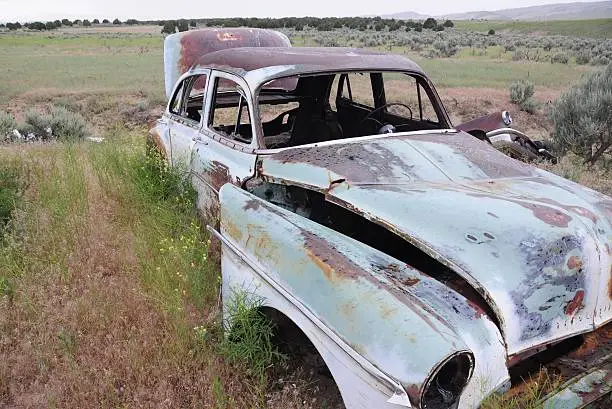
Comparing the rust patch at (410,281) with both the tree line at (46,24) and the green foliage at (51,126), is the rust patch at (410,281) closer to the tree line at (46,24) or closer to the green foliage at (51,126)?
the green foliage at (51,126)

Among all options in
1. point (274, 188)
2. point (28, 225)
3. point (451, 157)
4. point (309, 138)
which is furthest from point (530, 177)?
point (28, 225)

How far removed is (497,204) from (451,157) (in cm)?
86

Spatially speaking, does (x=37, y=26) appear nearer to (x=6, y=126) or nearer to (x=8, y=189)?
(x=6, y=126)

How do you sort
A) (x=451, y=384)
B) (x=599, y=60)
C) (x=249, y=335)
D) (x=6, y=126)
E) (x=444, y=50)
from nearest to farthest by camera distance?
(x=451, y=384)
(x=249, y=335)
(x=6, y=126)
(x=599, y=60)
(x=444, y=50)

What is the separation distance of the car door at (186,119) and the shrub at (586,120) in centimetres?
617

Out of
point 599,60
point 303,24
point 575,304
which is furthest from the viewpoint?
point 303,24

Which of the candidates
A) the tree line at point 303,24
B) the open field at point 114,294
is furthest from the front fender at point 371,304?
the tree line at point 303,24

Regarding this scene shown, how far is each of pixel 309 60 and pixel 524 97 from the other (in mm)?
11691

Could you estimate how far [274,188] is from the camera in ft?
12.0

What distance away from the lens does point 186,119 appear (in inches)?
197

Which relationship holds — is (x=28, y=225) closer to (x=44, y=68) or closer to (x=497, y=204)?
(x=497, y=204)

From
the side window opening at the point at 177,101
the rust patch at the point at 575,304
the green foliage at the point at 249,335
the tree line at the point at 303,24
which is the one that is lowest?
the green foliage at the point at 249,335

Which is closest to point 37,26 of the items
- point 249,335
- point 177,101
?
point 177,101

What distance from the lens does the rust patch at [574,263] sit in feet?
7.73
